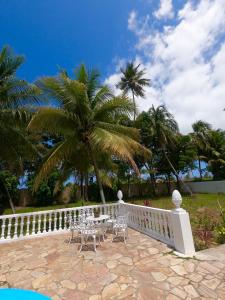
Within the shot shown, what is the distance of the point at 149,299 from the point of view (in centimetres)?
338

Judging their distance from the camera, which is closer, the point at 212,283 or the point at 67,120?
the point at 212,283

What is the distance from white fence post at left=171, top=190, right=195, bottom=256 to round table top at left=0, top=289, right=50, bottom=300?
2.98m

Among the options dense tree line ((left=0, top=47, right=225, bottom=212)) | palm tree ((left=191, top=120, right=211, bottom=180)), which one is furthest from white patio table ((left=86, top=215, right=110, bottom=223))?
palm tree ((left=191, top=120, right=211, bottom=180))

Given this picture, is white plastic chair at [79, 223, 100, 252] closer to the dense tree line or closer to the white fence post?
the white fence post

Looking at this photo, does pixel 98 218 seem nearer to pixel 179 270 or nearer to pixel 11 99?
pixel 179 270

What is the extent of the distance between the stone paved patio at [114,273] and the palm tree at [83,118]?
10.1 feet

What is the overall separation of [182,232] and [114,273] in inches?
68.3

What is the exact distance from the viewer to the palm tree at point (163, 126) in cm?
2188

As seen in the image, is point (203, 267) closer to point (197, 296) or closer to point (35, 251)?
point (197, 296)

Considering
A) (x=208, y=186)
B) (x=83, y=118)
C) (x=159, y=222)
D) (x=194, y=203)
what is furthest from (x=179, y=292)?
(x=208, y=186)

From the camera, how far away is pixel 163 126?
861 inches

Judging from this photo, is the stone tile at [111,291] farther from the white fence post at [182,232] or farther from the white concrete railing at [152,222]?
the white concrete railing at [152,222]

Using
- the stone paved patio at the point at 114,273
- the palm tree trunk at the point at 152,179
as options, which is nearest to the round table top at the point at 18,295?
the stone paved patio at the point at 114,273

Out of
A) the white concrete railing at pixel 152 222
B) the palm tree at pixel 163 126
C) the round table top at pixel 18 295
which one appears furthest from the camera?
the palm tree at pixel 163 126
